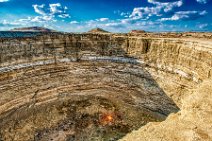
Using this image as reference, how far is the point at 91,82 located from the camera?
3578 cm

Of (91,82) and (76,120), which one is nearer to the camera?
(76,120)

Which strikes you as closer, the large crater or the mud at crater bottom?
the mud at crater bottom

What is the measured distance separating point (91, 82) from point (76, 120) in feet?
20.4

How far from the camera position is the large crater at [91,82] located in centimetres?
2886

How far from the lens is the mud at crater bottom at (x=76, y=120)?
92.9 feet

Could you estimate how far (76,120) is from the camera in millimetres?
32000

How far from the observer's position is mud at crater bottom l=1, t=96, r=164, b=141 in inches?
1115

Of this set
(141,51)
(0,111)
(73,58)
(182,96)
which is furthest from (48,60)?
(182,96)

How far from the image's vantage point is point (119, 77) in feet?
115

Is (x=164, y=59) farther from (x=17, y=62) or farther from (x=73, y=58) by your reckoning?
(x=17, y=62)

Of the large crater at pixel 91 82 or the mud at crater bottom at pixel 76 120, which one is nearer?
the mud at crater bottom at pixel 76 120

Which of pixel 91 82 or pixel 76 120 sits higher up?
pixel 91 82

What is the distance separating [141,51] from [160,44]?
2988 millimetres

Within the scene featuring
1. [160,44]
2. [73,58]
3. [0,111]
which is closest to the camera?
[0,111]
